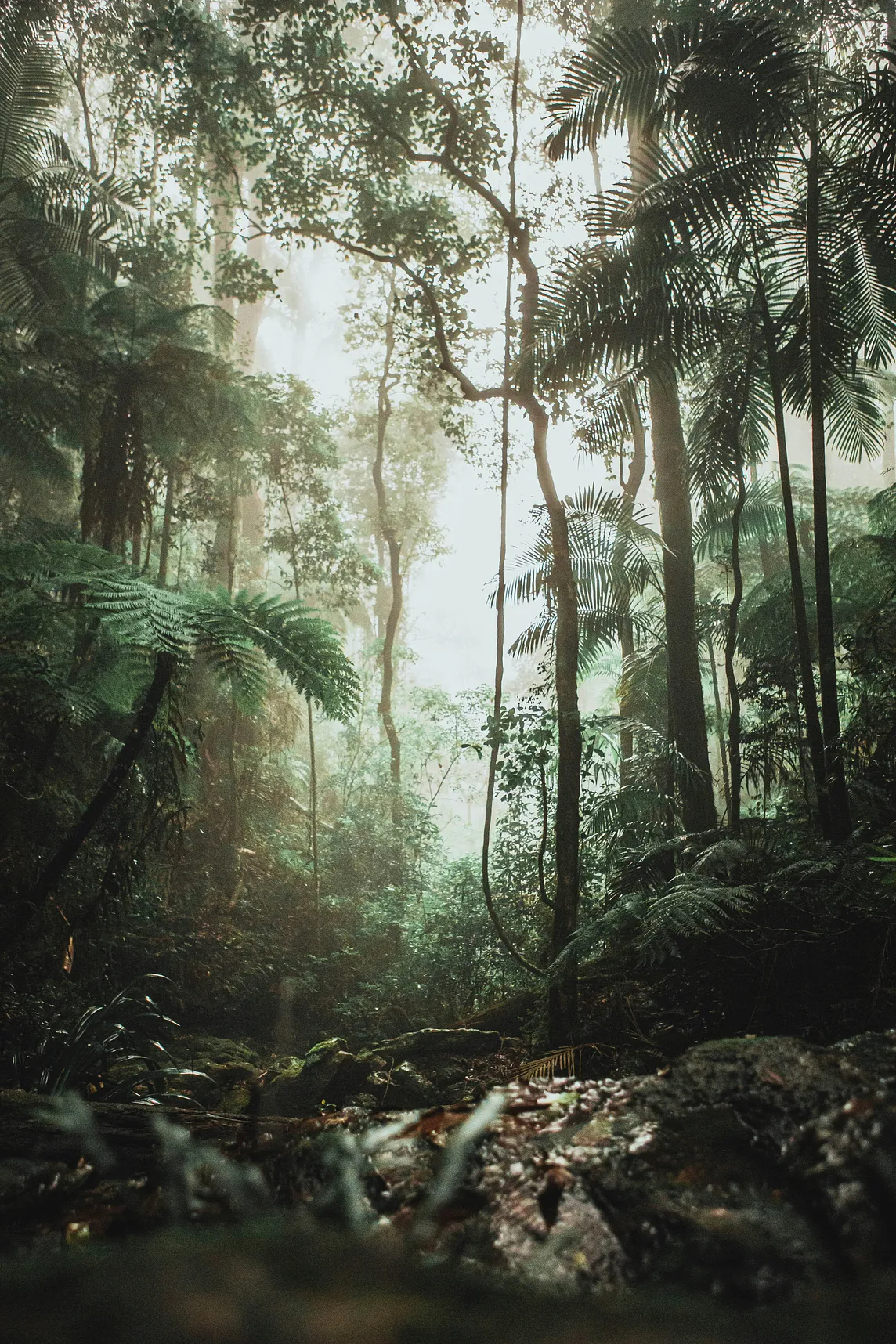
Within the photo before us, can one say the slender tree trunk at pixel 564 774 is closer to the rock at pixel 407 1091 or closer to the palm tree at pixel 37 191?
the rock at pixel 407 1091

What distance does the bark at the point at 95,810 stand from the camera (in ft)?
12.8

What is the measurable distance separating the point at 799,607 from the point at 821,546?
0.51 metres

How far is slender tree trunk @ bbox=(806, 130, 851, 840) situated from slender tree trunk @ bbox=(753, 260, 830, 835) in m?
0.06

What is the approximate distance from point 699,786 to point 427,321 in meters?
5.89

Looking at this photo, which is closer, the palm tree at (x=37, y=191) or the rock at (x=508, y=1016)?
the rock at (x=508, y=1016)

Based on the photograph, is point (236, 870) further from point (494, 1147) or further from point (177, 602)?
point (494, 1147)

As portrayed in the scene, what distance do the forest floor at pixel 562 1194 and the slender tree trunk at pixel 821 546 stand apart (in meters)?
3.05

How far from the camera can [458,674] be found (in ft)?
170

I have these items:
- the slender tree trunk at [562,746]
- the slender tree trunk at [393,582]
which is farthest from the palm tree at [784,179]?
the slender tree trunk at [393,582]

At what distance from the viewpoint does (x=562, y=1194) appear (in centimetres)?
149

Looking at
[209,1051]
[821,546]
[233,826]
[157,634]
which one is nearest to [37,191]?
[157,634]

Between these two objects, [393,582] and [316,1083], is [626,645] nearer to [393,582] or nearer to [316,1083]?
[393,582]

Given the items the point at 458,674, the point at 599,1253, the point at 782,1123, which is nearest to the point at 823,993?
the point at 782,1123

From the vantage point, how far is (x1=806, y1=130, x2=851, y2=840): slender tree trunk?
4.62 metres
